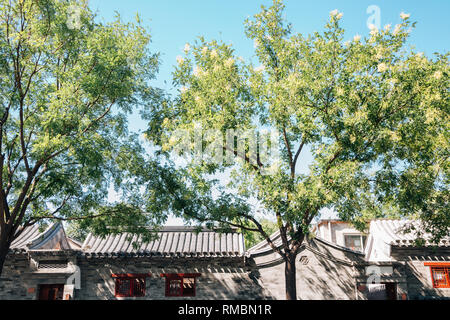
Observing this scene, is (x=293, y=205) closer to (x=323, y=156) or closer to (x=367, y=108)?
(x=323, y=156)

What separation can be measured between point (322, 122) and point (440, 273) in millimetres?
10016

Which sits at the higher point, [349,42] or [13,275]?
[349,42]

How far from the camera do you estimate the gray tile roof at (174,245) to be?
13.6 metres

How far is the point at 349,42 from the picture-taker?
10367 millimetres

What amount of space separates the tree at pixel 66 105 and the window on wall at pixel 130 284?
4306 mm

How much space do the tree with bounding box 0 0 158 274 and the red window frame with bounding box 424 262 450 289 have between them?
1255cm

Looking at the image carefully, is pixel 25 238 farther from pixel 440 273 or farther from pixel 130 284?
pixel 440 273

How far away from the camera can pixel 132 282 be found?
13.8 meters

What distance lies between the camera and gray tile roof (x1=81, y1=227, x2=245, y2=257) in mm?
13586

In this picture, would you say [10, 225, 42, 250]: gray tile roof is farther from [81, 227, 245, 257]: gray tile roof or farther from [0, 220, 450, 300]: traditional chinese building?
[81, 227, 245, 257]: gray tile roof

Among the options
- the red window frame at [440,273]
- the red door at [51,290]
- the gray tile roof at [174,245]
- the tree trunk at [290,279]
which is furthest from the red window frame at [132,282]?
the red window frame at [440,273]

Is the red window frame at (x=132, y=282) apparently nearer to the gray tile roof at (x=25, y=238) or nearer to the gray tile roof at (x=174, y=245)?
the gray tile roof at (x=174, y=245)
